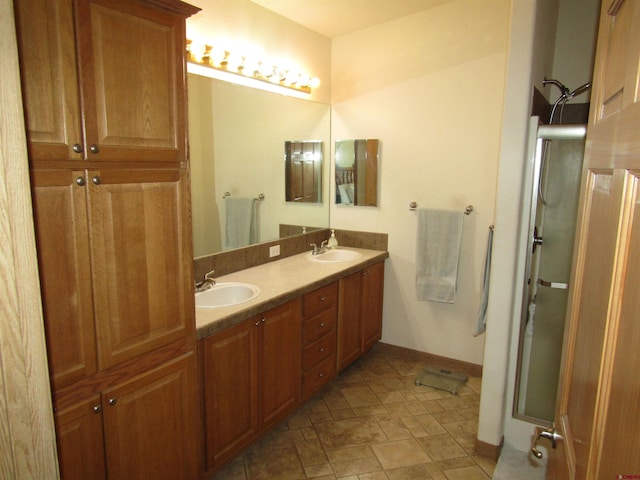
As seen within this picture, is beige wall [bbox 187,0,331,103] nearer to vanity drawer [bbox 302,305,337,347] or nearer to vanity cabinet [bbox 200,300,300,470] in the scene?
vanity cabinet [bbox 200,300,300,470]

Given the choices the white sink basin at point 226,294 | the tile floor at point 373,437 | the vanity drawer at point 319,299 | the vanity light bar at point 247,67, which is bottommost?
the tile floor at point 373,437

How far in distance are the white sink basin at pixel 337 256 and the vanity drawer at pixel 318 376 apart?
0.81m

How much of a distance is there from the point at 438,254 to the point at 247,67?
6.39 feet

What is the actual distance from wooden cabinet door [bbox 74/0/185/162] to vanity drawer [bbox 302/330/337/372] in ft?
5.16

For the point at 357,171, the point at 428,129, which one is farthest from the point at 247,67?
the point at 428,129

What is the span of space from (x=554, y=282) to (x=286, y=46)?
2429 millimetres

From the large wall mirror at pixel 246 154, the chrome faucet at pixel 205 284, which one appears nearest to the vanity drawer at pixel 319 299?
the chrome faucet at pixel 205 284

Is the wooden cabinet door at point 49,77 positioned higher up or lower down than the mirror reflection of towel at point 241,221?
higher up

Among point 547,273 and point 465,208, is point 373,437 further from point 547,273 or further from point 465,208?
point 465,208

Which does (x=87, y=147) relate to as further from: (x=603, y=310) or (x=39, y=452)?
(x=603, y=310)

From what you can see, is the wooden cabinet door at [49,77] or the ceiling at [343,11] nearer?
the wooden cabinet door at [49,77]

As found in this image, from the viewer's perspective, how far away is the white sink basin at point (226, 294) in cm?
238

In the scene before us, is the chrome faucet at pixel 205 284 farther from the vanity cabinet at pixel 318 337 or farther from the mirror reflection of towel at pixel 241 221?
the vanity cabinet at pixel 318 337

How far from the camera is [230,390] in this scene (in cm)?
208
